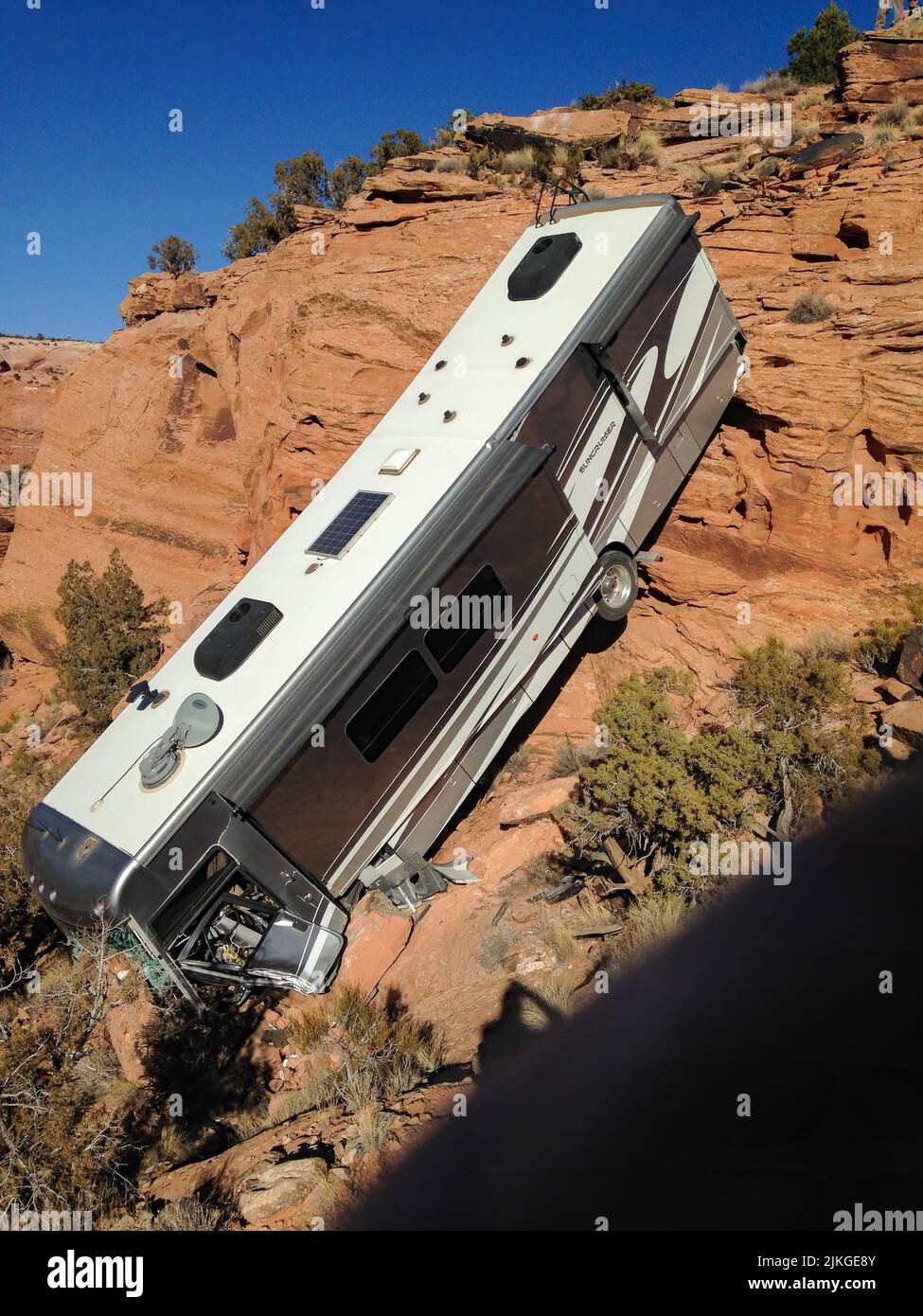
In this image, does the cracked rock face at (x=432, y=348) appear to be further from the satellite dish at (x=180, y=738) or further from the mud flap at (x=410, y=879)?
the satellite dish at (x=180, y=738)

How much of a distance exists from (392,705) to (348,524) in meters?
1.81

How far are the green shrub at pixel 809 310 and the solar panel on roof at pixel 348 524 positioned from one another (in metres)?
5.26

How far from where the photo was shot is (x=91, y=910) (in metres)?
5.46

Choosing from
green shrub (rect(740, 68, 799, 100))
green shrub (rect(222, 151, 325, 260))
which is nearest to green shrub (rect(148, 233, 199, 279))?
green shrub (rect(222, 151, 325, 260))

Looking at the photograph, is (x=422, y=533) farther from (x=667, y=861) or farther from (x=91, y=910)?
(x=91, y=910)

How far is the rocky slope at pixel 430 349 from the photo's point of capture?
24.3ft

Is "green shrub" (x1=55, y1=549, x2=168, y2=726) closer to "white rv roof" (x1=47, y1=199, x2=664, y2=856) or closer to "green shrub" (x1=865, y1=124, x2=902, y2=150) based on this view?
"white rv roof" (x1=47, y1=199, x2=664, y2=856)

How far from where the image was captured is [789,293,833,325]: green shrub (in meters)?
8.27

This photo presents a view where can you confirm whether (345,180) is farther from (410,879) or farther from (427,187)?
(410,879)

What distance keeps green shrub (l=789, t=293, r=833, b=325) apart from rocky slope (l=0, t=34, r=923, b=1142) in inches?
3.4

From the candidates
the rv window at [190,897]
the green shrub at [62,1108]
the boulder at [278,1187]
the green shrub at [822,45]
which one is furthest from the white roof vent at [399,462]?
the green shrub at [822,45]

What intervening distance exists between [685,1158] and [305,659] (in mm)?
4134
